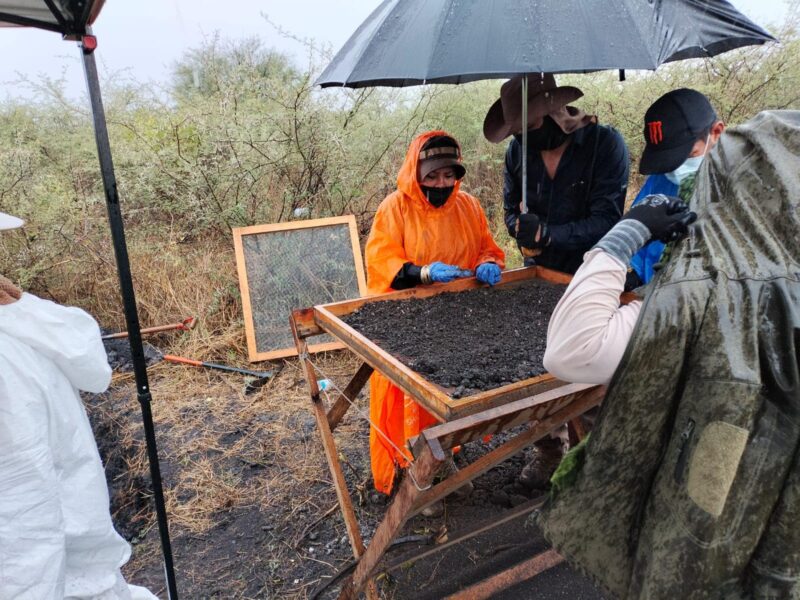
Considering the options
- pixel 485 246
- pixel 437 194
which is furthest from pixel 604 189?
pixel 437 194

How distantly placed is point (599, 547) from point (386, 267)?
5.53 ft

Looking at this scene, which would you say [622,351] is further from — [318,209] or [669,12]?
[318,209]

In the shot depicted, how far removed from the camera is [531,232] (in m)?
2.32

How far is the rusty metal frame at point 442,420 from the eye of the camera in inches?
55.3

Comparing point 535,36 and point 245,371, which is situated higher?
point 535,36

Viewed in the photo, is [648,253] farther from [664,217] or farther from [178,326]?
[178,326]

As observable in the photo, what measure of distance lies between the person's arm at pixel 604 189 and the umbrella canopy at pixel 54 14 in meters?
2.08

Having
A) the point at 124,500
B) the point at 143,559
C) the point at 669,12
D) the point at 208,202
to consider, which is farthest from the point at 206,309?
the point at 669,12

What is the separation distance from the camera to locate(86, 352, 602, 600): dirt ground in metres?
2.45

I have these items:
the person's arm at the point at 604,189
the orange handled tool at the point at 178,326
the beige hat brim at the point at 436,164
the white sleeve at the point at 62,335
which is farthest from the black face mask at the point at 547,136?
the orange handled tool at the point at 178,326

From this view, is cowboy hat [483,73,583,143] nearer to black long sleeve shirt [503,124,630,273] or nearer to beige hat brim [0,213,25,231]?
black long sleeve shirt [503,124,630,273]

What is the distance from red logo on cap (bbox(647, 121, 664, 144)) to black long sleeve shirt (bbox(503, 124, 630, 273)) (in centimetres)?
81

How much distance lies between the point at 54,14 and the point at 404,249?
1.69 metres

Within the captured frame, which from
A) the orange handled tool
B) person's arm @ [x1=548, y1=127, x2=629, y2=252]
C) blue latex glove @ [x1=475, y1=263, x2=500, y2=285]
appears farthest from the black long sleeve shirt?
the orange handled tool
